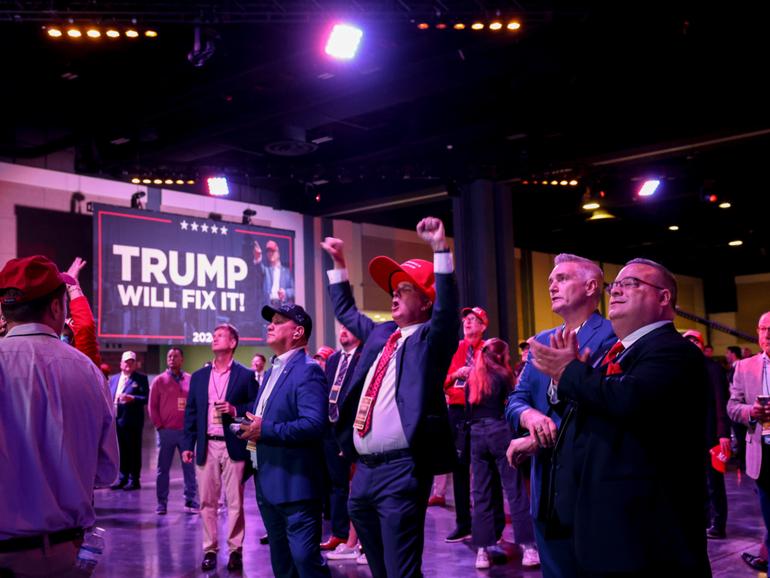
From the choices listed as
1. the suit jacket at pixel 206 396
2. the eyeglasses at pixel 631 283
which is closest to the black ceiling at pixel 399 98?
the suit jacket at pixel 206 396

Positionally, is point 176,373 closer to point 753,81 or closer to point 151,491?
point 151,491

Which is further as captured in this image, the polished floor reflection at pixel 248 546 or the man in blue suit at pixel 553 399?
the polished floor reflection at pixel 248 546

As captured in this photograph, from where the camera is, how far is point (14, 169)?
1225 cm

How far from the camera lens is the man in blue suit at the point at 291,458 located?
3.88 metres

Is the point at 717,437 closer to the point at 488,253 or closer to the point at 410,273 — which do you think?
the point at 410,273

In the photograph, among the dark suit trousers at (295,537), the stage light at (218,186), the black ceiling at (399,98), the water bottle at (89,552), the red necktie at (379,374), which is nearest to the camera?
the water bottle at (89,552)

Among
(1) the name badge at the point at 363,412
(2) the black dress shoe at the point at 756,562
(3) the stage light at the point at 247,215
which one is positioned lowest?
(2) the black dress shoe at the point at 756,562

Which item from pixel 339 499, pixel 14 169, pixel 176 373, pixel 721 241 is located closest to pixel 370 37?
pixel 176 373

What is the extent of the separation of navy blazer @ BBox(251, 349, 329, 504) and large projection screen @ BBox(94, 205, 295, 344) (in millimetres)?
8997

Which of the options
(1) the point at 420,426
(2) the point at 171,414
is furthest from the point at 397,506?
(2) the point at 171,414

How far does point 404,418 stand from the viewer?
3.35 meters

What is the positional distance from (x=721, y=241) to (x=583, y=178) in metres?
12.1

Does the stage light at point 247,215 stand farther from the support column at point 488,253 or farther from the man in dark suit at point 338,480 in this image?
the man in dark suit at point 338,480

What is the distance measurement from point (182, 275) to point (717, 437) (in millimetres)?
9610
